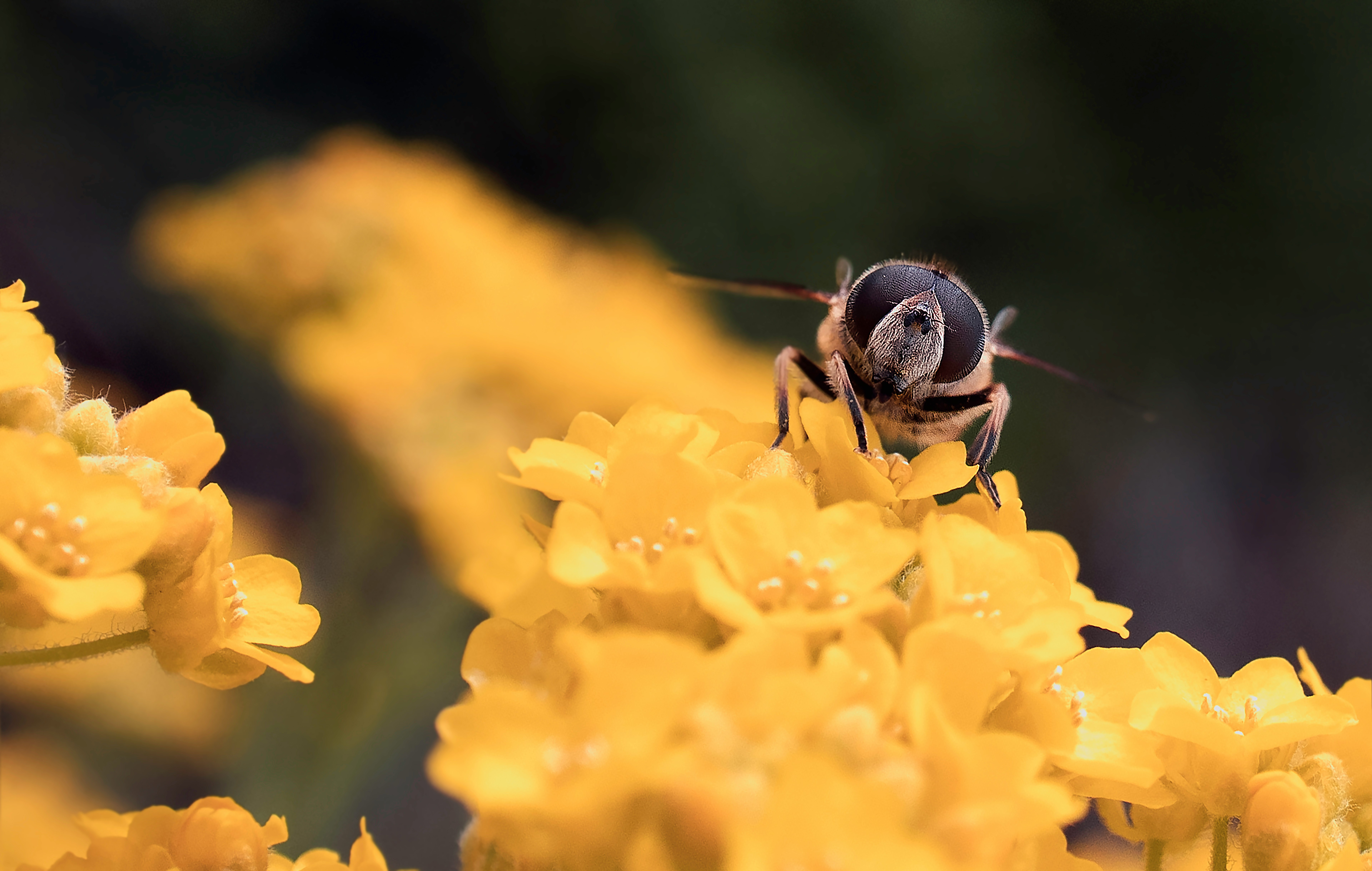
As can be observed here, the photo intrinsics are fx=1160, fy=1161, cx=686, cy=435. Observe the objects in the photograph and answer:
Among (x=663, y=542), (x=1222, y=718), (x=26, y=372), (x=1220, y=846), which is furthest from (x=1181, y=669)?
(x=26, y=372)

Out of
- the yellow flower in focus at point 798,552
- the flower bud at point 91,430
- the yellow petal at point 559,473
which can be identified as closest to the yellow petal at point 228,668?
the flower bud at point 91,430

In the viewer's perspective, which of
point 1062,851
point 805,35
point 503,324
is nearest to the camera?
point 1062,851

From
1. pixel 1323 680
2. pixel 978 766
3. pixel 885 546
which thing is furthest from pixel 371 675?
pixel 1323 680

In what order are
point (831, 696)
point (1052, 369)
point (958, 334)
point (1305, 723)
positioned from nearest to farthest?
1. point (831, 696)
2. point (1305, 723)
3. point (958, 334)
4. point (1052, 369)

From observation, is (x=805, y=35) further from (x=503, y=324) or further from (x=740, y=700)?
(x=740, y=700)

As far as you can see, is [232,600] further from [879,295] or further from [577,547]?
[879,295]

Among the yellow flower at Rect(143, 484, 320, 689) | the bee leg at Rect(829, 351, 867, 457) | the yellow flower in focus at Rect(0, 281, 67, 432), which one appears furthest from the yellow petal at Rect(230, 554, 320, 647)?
the bee leg at Rect(829, 351, 867, 457)

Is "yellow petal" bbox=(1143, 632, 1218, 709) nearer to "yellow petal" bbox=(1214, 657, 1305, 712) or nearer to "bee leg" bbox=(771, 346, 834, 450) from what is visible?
"yellow petal" bbox=(1214, 657, 1305, 712)
